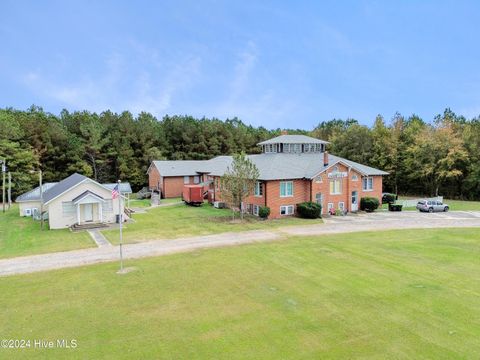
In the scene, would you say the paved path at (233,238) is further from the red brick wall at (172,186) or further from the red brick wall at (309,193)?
the red brick wall at (172,186)

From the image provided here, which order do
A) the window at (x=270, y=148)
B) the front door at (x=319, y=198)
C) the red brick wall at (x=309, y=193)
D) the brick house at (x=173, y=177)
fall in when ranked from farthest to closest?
the brick house at (x=173, y=177), the window at (x=270, y=148), the front door at (x=319, y=198), the red brick wall at (x=309, y=193)

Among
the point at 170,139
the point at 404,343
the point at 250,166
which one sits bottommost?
the point at 404,343

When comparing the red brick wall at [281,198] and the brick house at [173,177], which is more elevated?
the brick house at [173,177]

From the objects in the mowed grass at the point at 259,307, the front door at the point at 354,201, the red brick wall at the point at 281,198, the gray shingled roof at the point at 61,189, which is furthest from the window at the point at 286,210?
the gray shingled roof at the point at 61,189

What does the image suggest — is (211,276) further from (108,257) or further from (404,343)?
(404,343)

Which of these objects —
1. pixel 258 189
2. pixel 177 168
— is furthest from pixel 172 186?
pixel 258 189

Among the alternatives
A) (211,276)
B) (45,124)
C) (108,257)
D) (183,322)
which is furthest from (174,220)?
(45,124)
